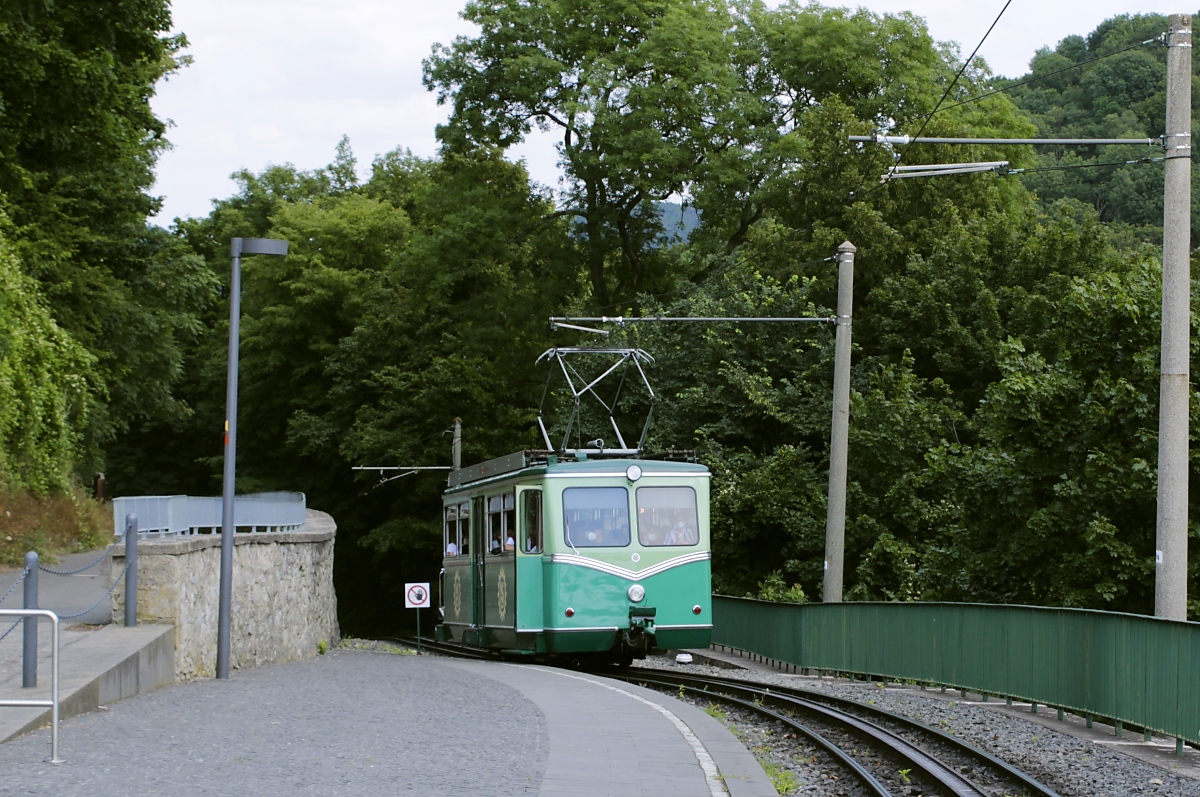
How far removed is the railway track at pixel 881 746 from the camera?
10.7m

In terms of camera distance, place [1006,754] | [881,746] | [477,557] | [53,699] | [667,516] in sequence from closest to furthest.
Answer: [53,699] < [1006,754] < [881,746] < [667,516] < [477,557]

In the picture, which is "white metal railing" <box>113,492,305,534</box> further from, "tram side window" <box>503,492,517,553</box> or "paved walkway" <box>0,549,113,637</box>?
"tram side window" <box>503,492,517,553</box>

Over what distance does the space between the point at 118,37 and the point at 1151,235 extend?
4795cm

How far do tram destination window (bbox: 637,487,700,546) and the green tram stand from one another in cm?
1

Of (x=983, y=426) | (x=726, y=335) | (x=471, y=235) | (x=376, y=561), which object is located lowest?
(x=376, y=561)

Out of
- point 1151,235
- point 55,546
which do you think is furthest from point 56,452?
point 1151,235

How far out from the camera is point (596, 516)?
20.6 metres

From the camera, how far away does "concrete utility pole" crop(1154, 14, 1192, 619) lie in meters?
13.2

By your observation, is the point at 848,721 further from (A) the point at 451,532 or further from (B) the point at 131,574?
(A) the point at 451,532

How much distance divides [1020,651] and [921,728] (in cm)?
297

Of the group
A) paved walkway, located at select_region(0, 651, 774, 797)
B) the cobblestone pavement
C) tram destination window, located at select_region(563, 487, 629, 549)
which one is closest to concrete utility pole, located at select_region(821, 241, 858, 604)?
tram destination window, located at select_region(563, 487, 629, 549)

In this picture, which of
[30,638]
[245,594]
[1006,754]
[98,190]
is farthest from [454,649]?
[30,638]

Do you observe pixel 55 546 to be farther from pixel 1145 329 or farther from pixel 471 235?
pixel 1145 329

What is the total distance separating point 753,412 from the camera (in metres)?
36.8
